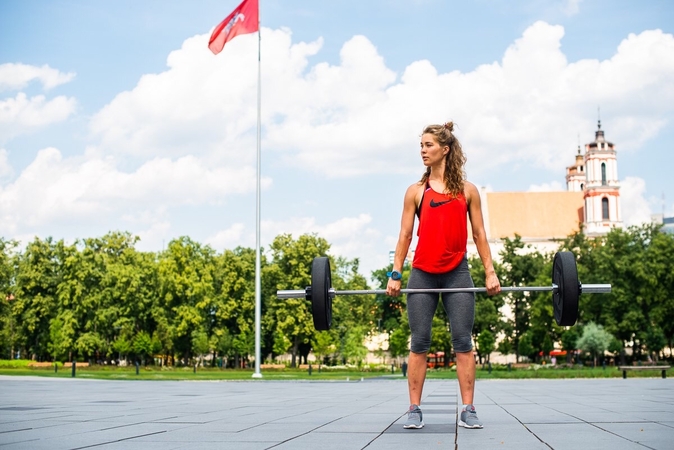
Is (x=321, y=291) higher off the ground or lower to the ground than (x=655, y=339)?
higher

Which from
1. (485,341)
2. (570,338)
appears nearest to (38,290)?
(485,341)

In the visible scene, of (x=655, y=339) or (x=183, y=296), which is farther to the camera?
(x=183, y=296)

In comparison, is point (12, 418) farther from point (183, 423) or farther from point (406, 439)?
point (406, 439)

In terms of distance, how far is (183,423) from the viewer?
7.23m

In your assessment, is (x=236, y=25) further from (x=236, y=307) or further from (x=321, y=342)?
(x=236, y=307)

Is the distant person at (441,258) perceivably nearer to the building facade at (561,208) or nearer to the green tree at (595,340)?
the green tree at (595,340)

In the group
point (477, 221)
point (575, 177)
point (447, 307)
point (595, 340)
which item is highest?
point (575, 177)

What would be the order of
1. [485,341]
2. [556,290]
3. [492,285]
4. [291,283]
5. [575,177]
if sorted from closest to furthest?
[492,285]
[556,290]
[485,341]
[291,283]
[575,177]

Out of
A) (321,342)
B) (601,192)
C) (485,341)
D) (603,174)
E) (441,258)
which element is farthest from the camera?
(603,174)

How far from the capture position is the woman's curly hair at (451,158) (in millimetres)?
6598

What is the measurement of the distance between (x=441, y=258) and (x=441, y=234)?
0.65 feet

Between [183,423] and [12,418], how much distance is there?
2.01 m

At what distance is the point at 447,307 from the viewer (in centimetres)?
650

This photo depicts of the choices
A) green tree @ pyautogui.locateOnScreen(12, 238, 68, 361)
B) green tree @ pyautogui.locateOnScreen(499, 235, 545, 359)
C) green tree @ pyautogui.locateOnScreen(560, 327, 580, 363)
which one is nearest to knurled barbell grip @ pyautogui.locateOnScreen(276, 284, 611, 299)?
green tree @ pyautogui.locateOnScreen(560, 327, 580, 363)
